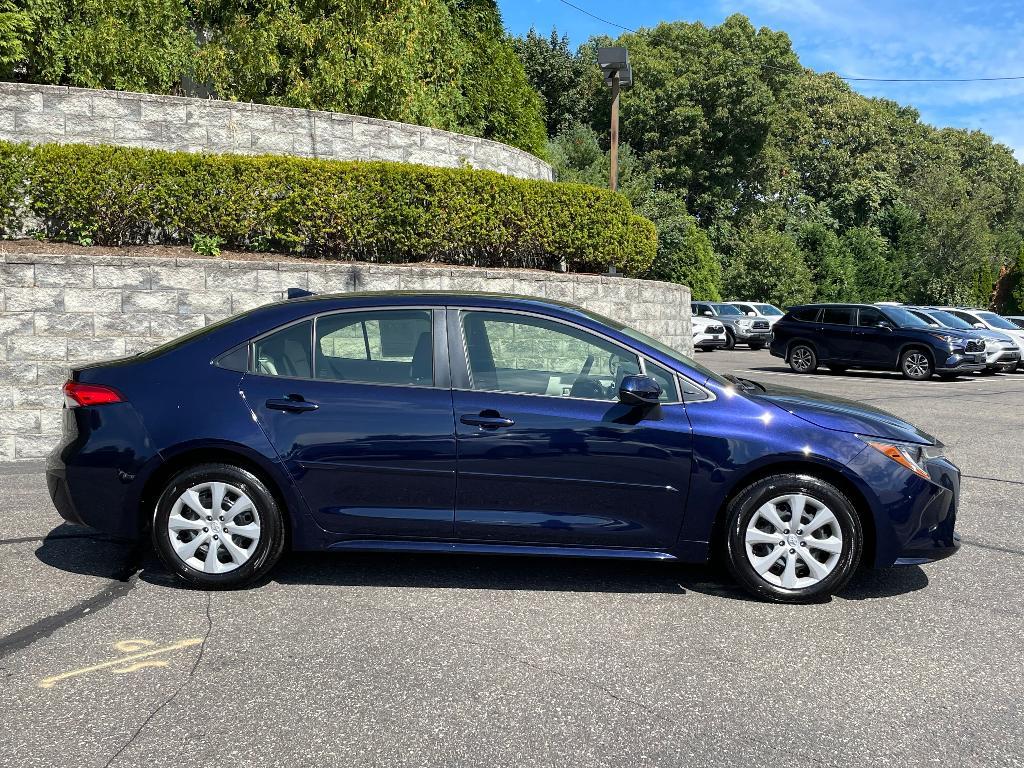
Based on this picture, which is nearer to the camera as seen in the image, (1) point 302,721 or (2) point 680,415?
(1) point 302,721

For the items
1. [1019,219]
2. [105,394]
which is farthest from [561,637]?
[1019,219]

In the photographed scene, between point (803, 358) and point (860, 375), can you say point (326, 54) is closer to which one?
point (803, 358)

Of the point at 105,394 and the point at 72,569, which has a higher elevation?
the point at 105,394

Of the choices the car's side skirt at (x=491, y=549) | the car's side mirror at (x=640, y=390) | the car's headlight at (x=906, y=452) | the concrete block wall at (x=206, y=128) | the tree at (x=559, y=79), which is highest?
the tree at (x=559, y=79)

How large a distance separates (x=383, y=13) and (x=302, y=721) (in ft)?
40.0

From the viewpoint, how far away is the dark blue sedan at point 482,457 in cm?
452

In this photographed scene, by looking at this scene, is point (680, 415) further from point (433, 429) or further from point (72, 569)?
point (72, 569)

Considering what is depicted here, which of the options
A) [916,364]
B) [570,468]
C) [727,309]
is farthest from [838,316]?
[570,468]

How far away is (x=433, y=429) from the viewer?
459cm

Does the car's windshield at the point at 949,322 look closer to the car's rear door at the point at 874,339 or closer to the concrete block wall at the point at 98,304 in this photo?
the car's rear door at the point at 874,339

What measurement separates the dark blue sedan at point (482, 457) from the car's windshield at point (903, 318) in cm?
1558

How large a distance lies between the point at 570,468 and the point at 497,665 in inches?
44.5

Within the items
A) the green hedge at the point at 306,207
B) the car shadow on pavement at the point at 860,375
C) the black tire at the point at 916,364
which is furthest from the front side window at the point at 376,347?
the black tire at the point at 916,364

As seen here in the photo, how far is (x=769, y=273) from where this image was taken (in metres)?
42.0
